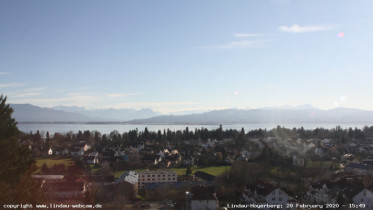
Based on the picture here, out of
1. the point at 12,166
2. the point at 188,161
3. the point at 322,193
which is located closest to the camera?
the point at 12,166

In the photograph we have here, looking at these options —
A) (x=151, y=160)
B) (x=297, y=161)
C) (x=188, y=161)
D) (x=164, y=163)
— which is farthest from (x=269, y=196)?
(x=151, y=160)

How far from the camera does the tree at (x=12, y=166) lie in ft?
14.9

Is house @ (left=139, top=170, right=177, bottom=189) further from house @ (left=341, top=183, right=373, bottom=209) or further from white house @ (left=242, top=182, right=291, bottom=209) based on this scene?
house @ (left=341, top=183, right=373, bottom=209)

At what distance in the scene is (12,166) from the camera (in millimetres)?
4746

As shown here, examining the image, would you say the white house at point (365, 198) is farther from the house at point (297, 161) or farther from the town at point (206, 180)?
the house at point (297, 161)

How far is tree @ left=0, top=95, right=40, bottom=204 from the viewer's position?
Result: 14.9ft

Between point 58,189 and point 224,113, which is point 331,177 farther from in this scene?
point 224,113

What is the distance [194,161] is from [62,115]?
174m

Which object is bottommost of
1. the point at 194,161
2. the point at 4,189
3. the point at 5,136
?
the point at 194,161

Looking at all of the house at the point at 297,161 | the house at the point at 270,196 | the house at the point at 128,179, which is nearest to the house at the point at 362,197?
the house at the point at 270,196

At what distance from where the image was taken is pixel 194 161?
24078 mm

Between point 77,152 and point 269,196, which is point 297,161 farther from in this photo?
point 77,152

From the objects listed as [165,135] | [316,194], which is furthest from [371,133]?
[316,194]

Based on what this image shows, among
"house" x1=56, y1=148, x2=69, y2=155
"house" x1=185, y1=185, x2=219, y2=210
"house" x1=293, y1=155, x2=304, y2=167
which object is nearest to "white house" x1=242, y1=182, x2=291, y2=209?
"house" x1=185, y1=185, x2=219, y2=210
